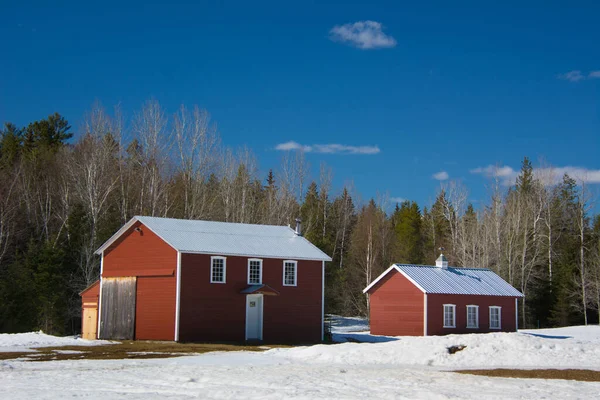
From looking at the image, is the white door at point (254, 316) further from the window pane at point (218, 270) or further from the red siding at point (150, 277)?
the red siding at point (150, 277)

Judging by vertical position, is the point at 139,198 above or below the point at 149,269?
above

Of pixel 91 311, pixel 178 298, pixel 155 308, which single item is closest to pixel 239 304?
pixel 178 298

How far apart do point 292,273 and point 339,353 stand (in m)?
15.0

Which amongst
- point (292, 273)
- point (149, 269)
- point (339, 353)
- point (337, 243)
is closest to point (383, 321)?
point (292, 273)

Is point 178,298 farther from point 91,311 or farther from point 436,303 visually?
point 436,303

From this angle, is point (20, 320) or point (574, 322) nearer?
point (20, 320)

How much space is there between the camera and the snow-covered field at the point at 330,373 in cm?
1833

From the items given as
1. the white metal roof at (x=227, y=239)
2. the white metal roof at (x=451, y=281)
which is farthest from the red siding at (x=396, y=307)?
the white metal roof at (x=227, y=239)

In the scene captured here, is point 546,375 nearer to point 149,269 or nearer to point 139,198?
point 149,269

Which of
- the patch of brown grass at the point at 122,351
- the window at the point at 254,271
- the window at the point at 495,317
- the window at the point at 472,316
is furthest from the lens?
the window at the point at 495,317

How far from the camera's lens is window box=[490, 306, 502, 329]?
166 feet

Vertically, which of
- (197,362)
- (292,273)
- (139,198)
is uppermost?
(139,198)

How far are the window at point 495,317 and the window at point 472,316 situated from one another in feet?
4.72

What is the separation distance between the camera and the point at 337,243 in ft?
277
